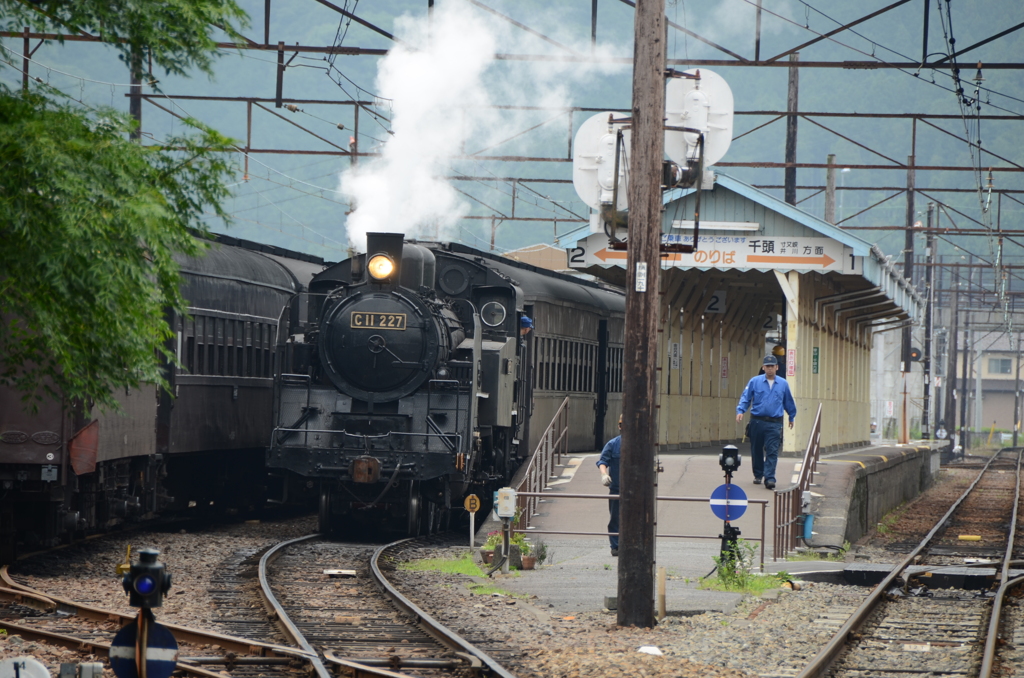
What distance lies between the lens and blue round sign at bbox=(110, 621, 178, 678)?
6062 mm

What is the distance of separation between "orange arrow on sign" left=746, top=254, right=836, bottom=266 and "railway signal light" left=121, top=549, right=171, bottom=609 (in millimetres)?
15621

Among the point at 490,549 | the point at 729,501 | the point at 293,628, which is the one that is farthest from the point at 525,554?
the point at 293,628

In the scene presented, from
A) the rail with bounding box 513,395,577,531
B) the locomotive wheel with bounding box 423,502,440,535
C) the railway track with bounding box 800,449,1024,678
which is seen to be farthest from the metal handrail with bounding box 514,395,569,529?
the railway track with bounding box 800,449,1024,678

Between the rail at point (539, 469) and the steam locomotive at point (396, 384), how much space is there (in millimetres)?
672

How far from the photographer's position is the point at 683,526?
1573 cm

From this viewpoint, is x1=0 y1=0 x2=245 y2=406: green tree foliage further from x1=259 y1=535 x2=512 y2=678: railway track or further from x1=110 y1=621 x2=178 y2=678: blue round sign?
x1=110 y1=621 x2=178 y2=678: blue round sign

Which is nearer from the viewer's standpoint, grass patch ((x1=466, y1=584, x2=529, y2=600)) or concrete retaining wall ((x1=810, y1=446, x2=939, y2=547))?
grass patch ((x1=466, y1=584, x2=529, y2=600))

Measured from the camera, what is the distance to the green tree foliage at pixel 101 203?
8.03 meters

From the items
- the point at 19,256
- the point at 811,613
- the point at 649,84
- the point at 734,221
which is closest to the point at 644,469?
the point at 811,613

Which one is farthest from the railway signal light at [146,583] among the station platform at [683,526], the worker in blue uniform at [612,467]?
the worker in blue uniform at [612,467]

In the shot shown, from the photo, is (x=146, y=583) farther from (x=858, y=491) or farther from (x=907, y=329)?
(x=907, y=329)

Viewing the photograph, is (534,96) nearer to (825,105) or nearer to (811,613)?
(825,105)

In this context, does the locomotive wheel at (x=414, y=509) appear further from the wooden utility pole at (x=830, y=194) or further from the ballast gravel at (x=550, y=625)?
→ the wooden utility pole at (x=830, y=194)

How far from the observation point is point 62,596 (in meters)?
11.3
